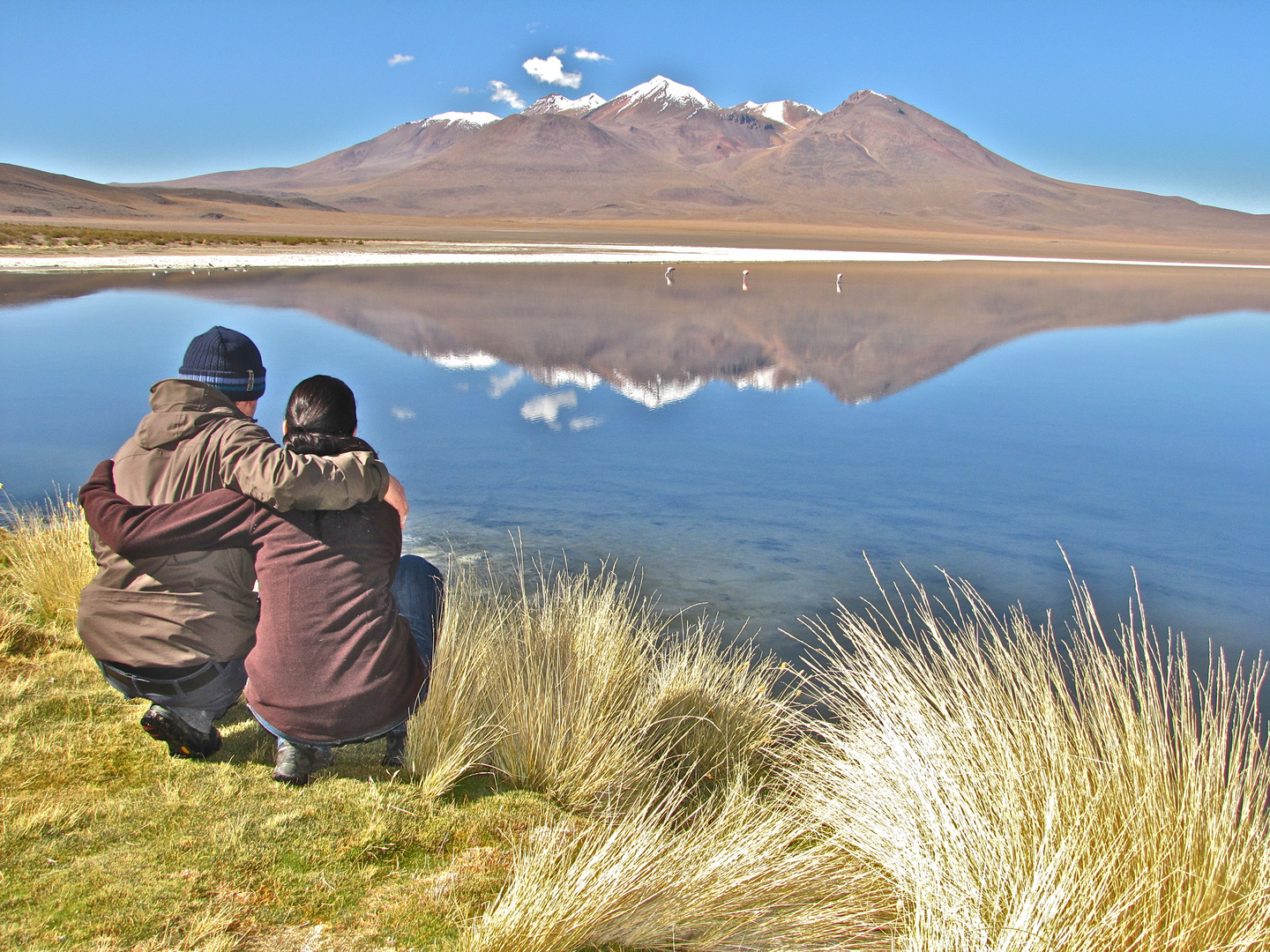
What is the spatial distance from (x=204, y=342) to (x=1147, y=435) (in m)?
8.12

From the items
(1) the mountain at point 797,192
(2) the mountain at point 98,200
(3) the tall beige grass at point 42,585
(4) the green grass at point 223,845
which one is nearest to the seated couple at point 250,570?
(4) the green grass at point 223,845


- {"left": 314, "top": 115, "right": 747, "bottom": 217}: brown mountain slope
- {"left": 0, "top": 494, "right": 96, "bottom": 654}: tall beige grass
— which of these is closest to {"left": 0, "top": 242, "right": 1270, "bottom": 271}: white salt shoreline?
{"left": 0, "top": 494, "right": 96, "bottom": 654}: tall beige grass

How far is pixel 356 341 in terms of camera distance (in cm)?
1195

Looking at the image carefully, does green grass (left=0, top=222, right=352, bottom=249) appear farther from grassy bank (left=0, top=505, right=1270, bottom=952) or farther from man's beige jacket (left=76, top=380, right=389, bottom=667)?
grassy bank (left=0, top=505, right=1270, bottom=952)

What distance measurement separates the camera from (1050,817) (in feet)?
6.13

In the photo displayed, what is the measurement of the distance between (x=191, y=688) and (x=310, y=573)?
61 cm

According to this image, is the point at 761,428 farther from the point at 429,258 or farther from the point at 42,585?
the point at 429,258

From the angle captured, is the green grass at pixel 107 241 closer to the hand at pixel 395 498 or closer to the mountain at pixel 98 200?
the hand at pixel 395 498

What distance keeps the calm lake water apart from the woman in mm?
2054

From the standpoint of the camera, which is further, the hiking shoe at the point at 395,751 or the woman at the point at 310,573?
the hiking shoe at the point at 395,751

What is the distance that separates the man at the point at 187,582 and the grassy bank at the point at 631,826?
198 millimetres

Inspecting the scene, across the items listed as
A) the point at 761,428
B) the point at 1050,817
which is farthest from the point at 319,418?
the point at 761,428

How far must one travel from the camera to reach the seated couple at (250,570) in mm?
2193

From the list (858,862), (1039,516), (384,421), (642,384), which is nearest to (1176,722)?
(858,862)
